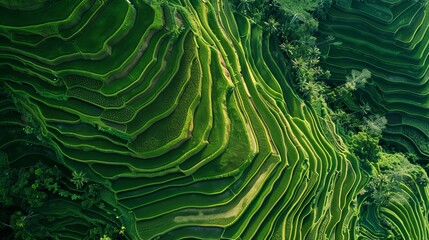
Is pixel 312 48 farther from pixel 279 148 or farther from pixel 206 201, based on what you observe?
pixel 206 201

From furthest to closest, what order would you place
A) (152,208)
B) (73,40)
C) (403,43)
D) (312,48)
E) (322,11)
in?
(403,43) → (322,11) → (312,48) → (152,208) → (73,40)

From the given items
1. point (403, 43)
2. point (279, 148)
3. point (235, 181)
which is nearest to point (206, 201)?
point (235, 181)

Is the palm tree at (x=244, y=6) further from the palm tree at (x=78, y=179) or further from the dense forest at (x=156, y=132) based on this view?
the palm tree at (x=78, y=179)

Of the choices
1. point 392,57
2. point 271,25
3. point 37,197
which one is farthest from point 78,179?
point 392,57

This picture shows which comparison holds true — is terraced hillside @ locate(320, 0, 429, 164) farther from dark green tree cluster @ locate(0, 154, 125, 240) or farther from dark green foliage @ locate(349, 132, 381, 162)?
dark green tree cluster @ locate(0, 154, 125, 240)

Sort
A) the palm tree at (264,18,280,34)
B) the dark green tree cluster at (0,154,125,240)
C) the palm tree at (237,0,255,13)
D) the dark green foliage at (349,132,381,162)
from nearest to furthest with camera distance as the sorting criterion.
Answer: the dark green tree cluster at (0,154,125,240) < the palm tree at (237,0,255,13) < the palm tree at (264,18,280,34) < the dark green foliage at (349,132,381,162)

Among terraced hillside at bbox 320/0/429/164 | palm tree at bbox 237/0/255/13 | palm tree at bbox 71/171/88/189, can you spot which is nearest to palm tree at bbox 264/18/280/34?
palm tree at bbox 237/0/255/13

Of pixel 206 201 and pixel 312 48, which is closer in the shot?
pixel 206 201
